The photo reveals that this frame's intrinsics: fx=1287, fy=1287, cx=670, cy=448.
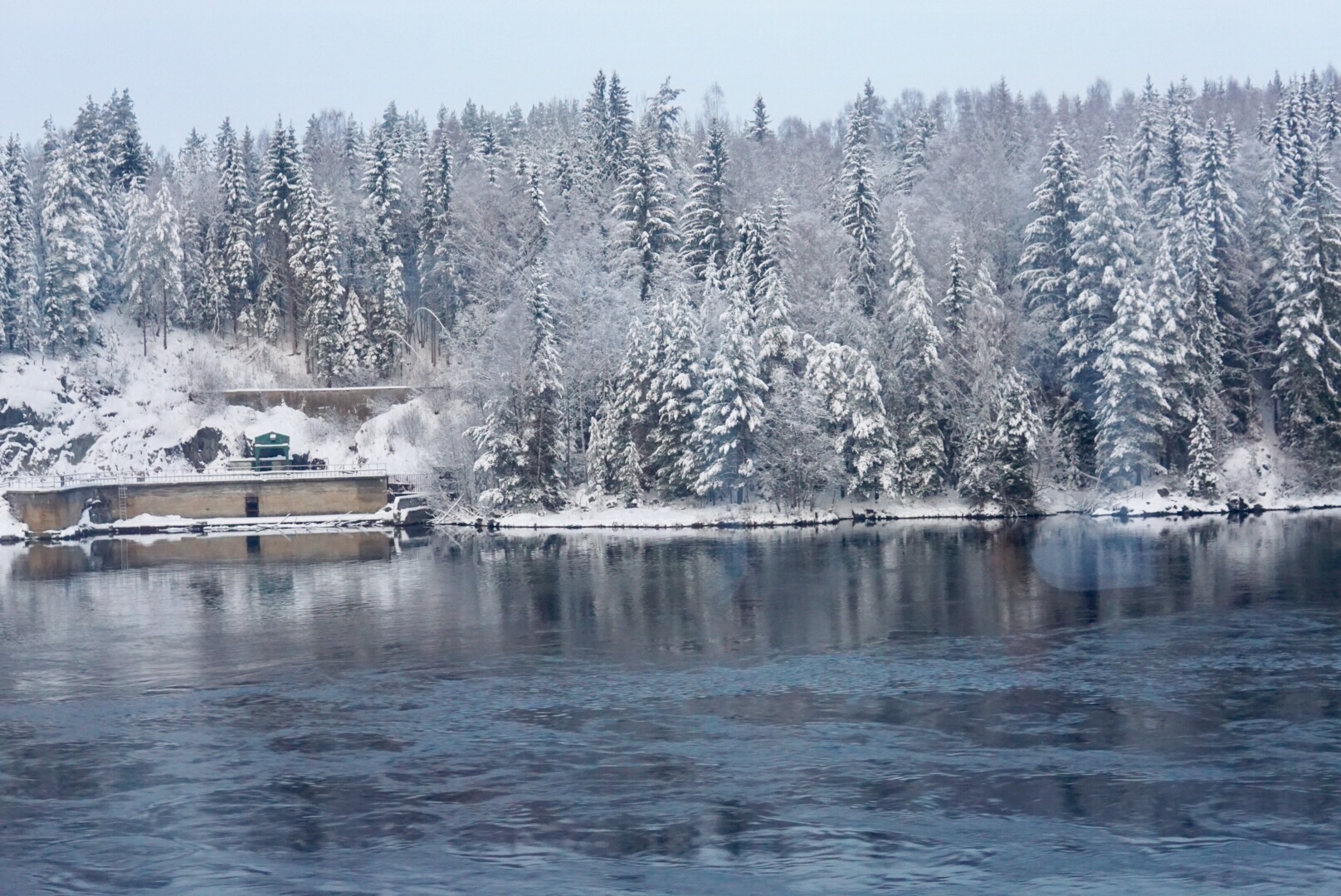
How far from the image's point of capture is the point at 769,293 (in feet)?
221

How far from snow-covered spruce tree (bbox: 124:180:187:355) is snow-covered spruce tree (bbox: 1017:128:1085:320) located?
5629 centimetres

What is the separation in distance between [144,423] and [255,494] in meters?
14.0

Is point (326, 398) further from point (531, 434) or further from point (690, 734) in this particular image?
point (690, 734)

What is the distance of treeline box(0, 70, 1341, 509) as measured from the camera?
64562 millimetres

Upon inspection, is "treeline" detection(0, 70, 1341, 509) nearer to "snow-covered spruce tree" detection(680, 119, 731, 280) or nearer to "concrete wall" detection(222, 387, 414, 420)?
"snow-covered spruce tree" detection(680, 119, 731, 280)

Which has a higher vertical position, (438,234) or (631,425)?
(438,234)

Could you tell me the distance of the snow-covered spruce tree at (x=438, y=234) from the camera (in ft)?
287

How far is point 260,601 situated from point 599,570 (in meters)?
12.4

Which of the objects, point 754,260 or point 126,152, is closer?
point 754,260

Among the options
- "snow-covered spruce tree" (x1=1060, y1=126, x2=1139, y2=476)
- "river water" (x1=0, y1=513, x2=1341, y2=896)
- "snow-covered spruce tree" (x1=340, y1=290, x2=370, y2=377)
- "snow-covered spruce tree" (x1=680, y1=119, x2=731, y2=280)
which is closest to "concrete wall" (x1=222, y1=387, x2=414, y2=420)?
"snow-covered spruce tree" (x1=340, y1=290, x2=370, y2=377)

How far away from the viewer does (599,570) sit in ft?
159

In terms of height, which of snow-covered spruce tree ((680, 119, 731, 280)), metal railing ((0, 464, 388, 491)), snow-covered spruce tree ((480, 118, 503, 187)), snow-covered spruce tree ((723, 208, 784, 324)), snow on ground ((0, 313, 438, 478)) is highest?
snow-covered spruce tree ((480, 118, 503, 187))

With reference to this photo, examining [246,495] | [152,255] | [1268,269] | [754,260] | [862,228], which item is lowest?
[246,495]

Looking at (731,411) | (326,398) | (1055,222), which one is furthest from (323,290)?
(1055,222)
